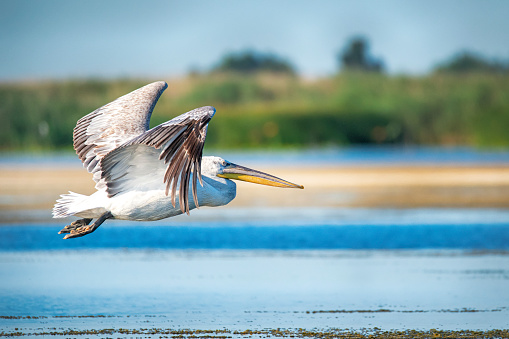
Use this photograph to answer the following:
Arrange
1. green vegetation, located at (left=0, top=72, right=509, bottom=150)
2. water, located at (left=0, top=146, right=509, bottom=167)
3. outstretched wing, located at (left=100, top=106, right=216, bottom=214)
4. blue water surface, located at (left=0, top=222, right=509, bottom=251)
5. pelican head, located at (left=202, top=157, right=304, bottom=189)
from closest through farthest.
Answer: outstretched wing, located at (left=100, top=106, right=216, bottom=214)
pelican head, located at (left=202, top=157, right=304, bottom=189)
blue water surface, located at (left=0, top=222, right=509, bottom=251)
water, located at (left=0, top=146, right=509, bottom=167)
green vegetation, located at (left=0, top=72, right=509, bottom=150)

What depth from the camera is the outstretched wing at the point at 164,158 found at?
6.74 metres

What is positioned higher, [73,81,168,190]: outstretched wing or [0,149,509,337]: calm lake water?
[73,81,168,190]: outstretched wing

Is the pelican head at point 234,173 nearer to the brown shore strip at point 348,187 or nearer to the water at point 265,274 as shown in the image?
the water at point 265,274

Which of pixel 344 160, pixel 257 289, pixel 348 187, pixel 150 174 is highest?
pixel 344 160

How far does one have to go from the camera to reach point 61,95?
41219 mm

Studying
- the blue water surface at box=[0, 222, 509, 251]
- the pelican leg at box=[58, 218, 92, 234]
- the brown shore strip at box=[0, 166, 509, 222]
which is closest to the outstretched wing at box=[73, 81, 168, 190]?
the pelican leg at box=[58, 218, 92, 234]

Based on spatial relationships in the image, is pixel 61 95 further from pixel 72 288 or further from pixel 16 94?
pixel 72 288

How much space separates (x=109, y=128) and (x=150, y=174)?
1.06 m

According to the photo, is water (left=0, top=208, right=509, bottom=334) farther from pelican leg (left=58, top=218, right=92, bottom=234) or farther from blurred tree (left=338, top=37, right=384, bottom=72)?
blurred tree (left=338, top=37, right=384, bottom=72)

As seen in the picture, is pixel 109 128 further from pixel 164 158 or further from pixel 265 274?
pixel 265 274

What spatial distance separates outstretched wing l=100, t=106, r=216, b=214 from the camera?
674cm

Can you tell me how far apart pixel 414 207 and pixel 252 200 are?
3.20m

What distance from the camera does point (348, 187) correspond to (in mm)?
19859

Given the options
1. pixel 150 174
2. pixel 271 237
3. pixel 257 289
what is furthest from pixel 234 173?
pixel 271 237
